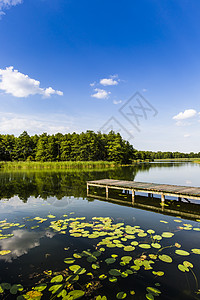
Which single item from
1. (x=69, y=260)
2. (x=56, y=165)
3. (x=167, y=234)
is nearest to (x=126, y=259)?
(x=69, y=260)

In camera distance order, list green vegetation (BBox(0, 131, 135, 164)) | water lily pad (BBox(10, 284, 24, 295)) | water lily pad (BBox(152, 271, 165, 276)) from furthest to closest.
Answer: green vegetation (BBox(0, 131, 135, 164))
water lily pad (BBox(152, 271, 165, 276))
water lily pad (BBox(10, 284, 24, 295))

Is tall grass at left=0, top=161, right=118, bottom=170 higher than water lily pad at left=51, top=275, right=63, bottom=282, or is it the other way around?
tall grass at left=0, top=161, right=118, bottom=170

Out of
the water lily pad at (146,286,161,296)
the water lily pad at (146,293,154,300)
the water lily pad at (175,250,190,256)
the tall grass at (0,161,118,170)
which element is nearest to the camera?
the water lily pad at (146,293,154,300)

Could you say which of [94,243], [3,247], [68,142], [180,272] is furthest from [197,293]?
[68,142]

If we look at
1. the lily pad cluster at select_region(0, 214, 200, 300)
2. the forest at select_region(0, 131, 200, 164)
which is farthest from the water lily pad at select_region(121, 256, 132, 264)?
the forest at select_region(0, 131, 200, 164)

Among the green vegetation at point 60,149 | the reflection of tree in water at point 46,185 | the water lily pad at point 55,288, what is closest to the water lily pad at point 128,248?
the water lily pad at point 55,288

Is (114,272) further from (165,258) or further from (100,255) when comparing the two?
(165,258)

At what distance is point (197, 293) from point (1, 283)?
13.5ft

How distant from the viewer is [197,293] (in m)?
3.51

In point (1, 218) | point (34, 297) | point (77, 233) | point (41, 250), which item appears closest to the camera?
point (34, 297)

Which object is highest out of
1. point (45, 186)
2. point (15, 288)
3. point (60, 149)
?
point (60, 149)

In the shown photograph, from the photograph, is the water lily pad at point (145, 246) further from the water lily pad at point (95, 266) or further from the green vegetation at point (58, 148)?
the green vegetation at point (58, 148)

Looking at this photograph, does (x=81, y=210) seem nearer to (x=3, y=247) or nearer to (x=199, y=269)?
(x=3, y=247)

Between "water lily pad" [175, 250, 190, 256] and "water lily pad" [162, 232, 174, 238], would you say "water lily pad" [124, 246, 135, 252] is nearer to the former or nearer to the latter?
"water lily pad" [175, 250, 190, 256]
